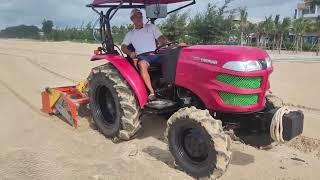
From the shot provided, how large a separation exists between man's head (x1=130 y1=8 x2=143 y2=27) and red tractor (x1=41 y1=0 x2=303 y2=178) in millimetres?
552

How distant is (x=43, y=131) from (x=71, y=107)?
0.58m

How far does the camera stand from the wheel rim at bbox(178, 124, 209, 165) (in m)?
5.14

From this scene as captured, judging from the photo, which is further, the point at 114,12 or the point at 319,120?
the point at 319,120

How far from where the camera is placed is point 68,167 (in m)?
5.43

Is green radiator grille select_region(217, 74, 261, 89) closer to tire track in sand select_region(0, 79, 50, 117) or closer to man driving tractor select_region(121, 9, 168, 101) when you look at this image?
man driving tractor select_region(121, 9, 168, 101)

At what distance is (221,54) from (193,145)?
1.11 meters

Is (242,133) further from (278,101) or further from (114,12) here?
(114,12)

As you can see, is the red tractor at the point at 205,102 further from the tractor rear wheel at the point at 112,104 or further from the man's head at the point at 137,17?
the man's head at the point at 137,17

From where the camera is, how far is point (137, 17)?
680 cm

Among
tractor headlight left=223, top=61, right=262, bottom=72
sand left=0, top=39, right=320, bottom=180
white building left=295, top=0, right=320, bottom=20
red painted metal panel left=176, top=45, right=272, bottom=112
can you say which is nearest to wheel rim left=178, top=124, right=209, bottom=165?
sand left=0, top=39, right=320, bottom=180

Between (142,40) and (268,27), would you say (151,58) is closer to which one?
(142,40)

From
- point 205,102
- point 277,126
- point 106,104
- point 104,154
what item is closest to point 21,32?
point 106,104

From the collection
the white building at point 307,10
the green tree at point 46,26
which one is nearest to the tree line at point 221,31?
the green tree at point 46,26

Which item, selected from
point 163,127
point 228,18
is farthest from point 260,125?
point 228,18
